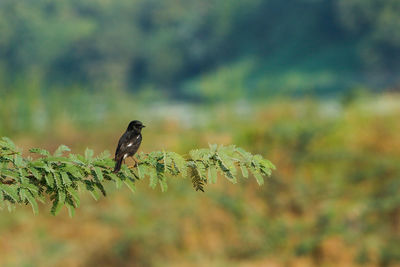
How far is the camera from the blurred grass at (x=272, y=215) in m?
7.46

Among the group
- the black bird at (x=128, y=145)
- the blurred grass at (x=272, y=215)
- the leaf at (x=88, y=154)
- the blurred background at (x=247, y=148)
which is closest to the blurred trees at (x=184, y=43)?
the blurred background at (x=247, y=148)

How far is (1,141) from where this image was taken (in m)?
1.92

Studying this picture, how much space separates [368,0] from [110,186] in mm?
20188

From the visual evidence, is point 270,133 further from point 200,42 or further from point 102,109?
point 200,42

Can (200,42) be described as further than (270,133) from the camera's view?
Yes

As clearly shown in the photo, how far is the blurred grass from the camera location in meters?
7.46

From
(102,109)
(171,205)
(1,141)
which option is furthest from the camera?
(102,109)

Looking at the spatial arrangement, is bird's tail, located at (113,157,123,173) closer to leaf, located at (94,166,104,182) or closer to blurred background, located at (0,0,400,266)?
leaf, located at (94,166,104,182)

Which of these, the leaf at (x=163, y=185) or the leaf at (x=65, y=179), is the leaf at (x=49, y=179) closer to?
the leaf at (x=65, y=179)

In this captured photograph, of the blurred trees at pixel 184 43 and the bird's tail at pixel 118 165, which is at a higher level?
the blurred trees at pixel 184 43

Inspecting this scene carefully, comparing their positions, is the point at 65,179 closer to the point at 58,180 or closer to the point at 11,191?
the point at 58,180

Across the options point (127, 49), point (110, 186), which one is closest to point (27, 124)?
point (110, 186)

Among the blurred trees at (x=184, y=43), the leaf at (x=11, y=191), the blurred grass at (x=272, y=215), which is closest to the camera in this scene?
the leaf at (x=11, y=191)

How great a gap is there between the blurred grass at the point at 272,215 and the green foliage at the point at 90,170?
16.9 feet
